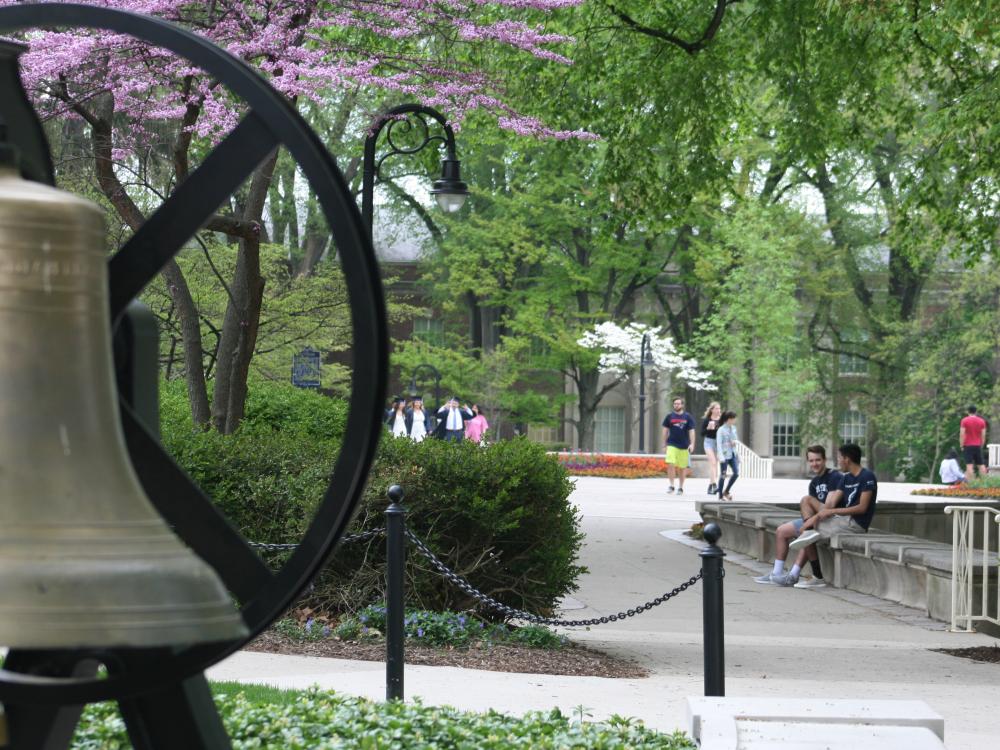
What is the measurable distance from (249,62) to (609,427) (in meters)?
48.3

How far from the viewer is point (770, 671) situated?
30.6ft

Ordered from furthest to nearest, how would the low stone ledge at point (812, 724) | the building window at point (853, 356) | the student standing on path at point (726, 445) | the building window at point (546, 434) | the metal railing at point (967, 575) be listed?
the building window at point (546, 434) < the building window at point (853, 356) < the student standing on path at point (726, 445) < the metal railing at point (967, 575) < the low stone ledge at point (812, 724)

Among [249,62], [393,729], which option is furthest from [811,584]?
[393,729]

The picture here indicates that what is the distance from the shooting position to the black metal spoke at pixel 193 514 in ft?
11.5

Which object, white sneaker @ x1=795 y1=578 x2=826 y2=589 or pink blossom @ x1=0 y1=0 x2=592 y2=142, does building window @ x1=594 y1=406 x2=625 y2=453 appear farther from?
pink blossom @ x1=0 y1=0 x2=592 y2=142

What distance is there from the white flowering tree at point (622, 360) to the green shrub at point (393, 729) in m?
41.2

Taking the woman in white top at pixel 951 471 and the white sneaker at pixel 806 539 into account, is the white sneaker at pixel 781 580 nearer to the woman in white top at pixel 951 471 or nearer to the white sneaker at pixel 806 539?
the white sneaker at pixel 806 539

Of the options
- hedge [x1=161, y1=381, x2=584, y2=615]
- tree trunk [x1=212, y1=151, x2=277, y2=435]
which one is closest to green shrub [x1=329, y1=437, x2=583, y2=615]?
hedge [x1=161, y1=381, x2=584, y2=615]

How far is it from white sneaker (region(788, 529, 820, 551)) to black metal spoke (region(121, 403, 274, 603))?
11.9m

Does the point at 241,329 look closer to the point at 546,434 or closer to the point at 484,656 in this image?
the point at 484,656

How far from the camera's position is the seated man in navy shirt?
14.5m

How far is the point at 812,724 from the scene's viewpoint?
5387 mm

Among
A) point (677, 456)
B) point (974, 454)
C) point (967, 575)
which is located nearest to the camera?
point (967, 575)

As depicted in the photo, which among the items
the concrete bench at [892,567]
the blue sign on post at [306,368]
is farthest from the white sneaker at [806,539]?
the blue sign on post at [306,368]
